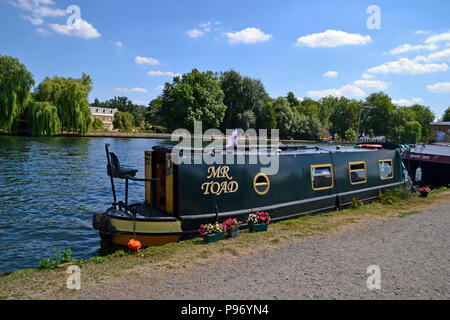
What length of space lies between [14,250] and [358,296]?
31.2 ft

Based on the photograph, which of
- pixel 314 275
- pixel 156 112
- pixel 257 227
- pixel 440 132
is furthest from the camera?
pixel 156 112

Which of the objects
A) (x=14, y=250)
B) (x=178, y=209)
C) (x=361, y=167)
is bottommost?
(x=14, y=250)

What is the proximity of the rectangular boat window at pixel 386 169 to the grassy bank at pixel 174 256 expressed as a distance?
3116 millimetres

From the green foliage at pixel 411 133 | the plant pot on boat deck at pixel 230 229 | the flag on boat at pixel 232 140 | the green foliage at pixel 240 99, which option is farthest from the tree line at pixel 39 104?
the green foliage at pixel 411 133

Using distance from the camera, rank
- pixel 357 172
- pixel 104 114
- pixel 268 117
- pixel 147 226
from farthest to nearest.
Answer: pixel 104 114 < pixel 268 117 < pixel 357 172 < pixel 147 226

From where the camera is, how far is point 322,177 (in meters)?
11.6

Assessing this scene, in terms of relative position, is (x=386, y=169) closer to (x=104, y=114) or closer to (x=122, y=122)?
(x=122, y=122)

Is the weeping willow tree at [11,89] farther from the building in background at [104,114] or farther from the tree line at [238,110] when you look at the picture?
the building in background at [104,114]

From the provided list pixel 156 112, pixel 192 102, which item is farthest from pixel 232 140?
pixel 156 112

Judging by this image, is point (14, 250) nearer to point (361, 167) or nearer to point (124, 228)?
point (124, 228)

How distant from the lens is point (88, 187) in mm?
19062

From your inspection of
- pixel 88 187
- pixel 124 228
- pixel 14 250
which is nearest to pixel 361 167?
pixel 124 228

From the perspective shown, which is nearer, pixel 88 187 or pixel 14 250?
pixel 14 250

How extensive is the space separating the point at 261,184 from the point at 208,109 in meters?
59.6
